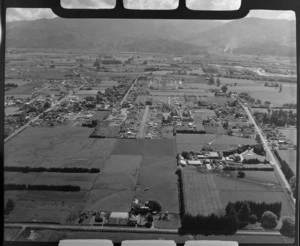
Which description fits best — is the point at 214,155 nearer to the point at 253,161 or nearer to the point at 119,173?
the point at 253,161

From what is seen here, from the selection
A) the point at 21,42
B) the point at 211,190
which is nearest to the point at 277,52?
the point at 211,190

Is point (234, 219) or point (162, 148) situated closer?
point (234, 219)

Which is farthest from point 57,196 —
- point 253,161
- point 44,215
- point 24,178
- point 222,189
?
point 253,161

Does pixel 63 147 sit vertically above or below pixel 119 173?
above

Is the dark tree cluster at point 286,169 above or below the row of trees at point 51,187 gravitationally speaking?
above

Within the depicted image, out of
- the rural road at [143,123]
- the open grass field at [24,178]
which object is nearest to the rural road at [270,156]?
the rural road at [143,123]

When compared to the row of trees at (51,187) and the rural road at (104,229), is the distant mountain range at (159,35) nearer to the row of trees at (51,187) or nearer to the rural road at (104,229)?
the row of trees at (51,187)

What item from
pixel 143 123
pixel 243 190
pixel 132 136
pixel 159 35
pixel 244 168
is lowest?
pixel 243 190

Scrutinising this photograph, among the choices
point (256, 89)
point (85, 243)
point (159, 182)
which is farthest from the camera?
point (256, 89)
